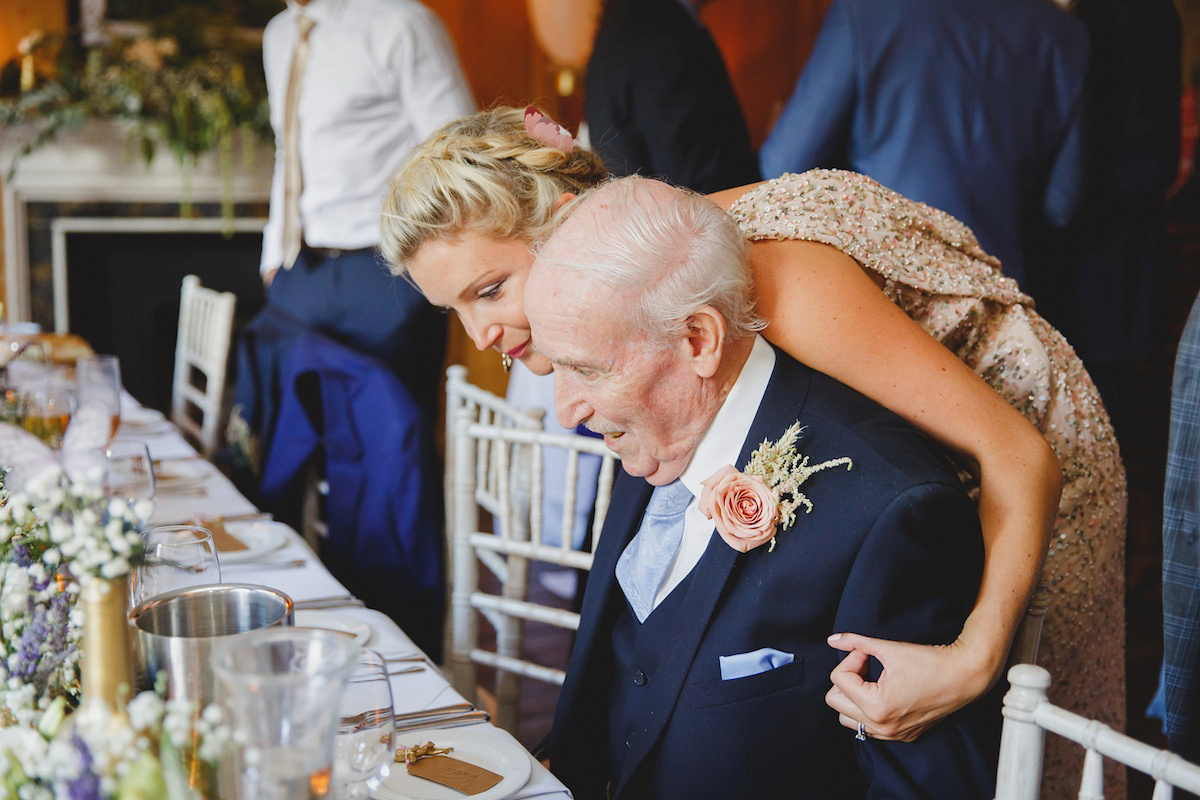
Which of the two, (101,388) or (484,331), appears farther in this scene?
(101,388)

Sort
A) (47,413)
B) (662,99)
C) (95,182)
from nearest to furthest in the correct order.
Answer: (47,413) < (662,99) < (95,182)

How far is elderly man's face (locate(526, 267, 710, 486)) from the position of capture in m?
1.28

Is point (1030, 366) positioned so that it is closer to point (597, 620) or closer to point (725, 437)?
point (725, 437)

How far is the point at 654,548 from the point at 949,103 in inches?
52.2

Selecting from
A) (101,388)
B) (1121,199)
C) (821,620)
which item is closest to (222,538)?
(101,388)

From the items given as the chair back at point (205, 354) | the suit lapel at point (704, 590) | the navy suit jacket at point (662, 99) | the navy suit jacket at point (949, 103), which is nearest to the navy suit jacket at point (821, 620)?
the suit lapel at point (704, 590)

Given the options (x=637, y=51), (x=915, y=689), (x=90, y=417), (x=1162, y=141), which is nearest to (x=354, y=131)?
(x=637, y=51)

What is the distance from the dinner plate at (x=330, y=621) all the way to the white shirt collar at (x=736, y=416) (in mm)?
450

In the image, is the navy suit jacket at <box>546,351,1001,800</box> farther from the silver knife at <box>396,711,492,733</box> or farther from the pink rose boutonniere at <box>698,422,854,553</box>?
the silver knife at <box>396,711,492,733</box>

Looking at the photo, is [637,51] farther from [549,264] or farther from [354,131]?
[549,264]

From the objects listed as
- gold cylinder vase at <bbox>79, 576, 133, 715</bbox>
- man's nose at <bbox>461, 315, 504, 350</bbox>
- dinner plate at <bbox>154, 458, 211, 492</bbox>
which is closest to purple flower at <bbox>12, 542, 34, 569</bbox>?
gold cylinder vase at <bbox>79, 576, 133, 715</bbox>

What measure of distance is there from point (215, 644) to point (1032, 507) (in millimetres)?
905

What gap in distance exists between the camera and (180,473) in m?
2.27

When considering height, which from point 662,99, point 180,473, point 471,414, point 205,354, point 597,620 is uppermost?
point 662,99
